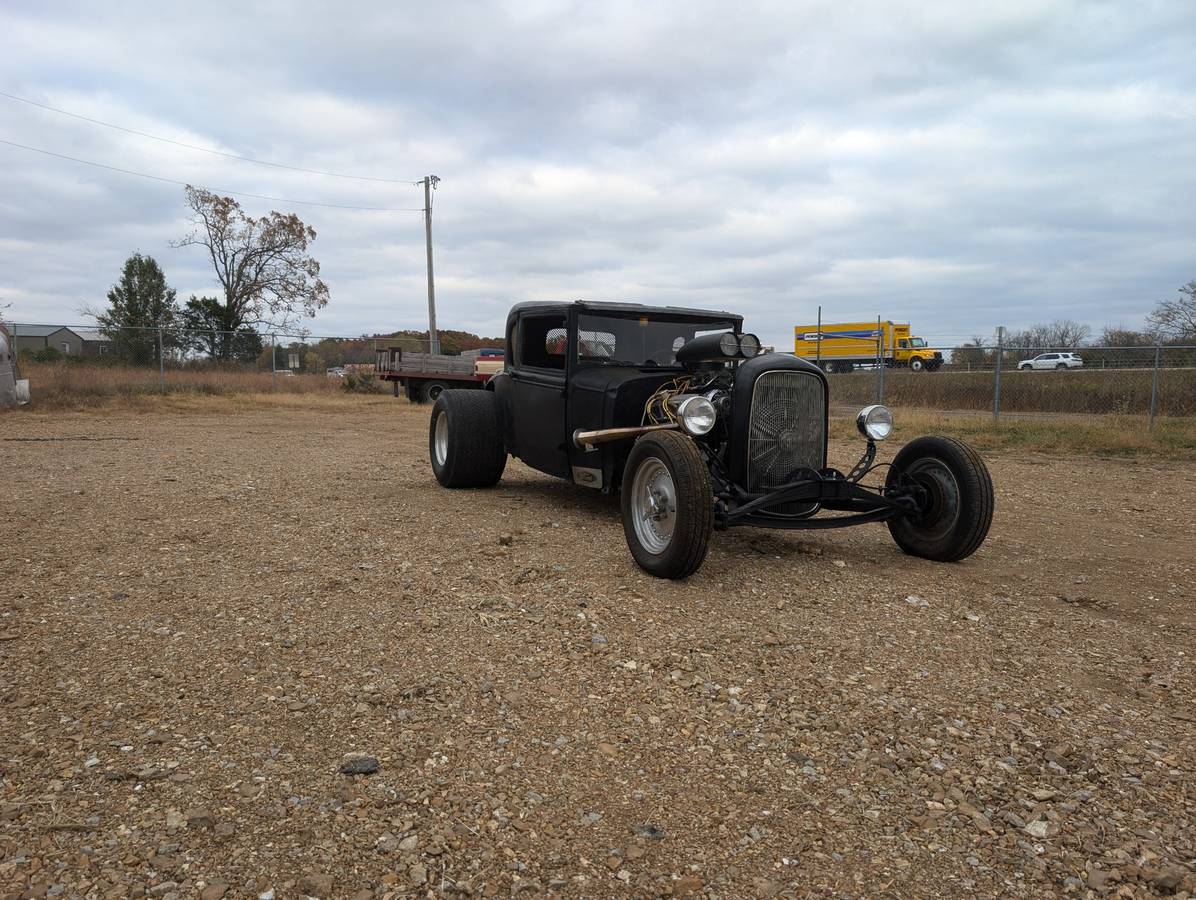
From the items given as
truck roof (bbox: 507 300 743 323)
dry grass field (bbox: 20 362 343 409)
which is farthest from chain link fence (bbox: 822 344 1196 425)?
dry grass field (bbox: 20 362 343 409)

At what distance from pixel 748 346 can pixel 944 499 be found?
5.30 feet

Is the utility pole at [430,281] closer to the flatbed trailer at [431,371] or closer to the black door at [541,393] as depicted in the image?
the flatbed trailer at [431,371]

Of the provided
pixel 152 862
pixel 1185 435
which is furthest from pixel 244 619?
pixel 1185 435

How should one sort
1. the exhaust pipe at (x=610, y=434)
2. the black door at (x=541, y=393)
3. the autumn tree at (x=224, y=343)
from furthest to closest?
the autumn tree at (x=224, y=343) → the black door at (x=541, y=393) → the exhaust pipe at (x=610, y=434)

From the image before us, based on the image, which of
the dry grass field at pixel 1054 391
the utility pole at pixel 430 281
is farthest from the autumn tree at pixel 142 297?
the dry grass field at pixel 1054 391

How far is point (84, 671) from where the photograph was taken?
316 cm

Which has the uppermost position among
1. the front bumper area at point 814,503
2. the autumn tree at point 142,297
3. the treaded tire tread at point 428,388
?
the autumn tree at point 142,297

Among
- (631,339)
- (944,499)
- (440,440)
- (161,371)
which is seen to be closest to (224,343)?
(161,371)

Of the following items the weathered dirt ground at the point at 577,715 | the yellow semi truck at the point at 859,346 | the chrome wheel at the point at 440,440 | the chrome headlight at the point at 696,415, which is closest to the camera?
the weathered dirt ground at the point at 577,715

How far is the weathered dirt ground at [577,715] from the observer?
2117 mm

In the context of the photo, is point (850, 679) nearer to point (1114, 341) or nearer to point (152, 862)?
point (152, 862)

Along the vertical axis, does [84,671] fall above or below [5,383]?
below

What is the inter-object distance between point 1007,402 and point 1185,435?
573 cm

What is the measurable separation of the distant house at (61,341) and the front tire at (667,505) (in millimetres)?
21984
